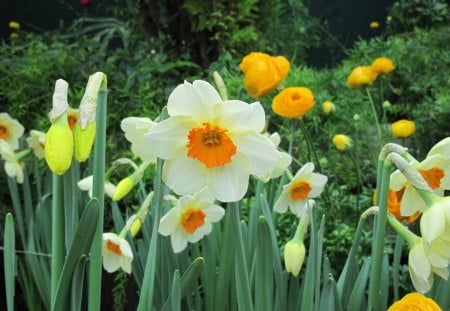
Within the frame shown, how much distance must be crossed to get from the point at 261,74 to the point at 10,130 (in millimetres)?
844

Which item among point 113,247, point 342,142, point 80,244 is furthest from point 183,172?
point 342,142

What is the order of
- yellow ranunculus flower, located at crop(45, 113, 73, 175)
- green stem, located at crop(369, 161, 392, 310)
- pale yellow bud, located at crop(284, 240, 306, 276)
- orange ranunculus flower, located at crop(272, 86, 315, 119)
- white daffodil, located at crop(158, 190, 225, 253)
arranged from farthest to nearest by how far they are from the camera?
orange ranunculus flower, located at crop(272, 86, 315, 119)
white daffodil, located at crop(158, 190, 225, 253)
pale yellow bud, located at crop(284, 240, 306, 276)
green stem, located at crop(369, 161, 392, 310)
yellow ranunculus flower, located at crop(45, 113, 73, 175)

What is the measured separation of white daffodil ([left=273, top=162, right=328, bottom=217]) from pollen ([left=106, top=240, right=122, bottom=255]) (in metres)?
0.35

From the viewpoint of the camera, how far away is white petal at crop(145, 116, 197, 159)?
0.81 m

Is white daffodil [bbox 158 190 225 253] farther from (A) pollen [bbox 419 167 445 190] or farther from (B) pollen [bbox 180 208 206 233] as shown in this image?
(A) pollen [bbox 419 167 445 190]

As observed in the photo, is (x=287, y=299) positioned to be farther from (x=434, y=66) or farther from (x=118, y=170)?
(x=434, y=66)

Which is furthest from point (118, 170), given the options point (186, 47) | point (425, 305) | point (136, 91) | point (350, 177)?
point (425, 305)

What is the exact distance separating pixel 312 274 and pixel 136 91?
210 centimetres

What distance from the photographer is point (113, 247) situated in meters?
1.35

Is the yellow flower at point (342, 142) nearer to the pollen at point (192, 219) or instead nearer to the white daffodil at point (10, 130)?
the pollen at point (192, 219)

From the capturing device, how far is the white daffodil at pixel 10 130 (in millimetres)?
1832

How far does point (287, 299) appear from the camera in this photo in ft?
3.89

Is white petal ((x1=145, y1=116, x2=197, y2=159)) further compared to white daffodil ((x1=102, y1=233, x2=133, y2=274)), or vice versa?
white daffodil ((x1=102, y1=233, x2=133, y2=274))

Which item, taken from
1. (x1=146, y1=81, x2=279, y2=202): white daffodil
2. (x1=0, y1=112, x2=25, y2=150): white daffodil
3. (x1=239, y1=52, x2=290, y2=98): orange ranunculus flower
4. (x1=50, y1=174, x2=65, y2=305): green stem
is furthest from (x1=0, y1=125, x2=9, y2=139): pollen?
(x1=146, y1=81, x2=279, y2=202): white daffodil
